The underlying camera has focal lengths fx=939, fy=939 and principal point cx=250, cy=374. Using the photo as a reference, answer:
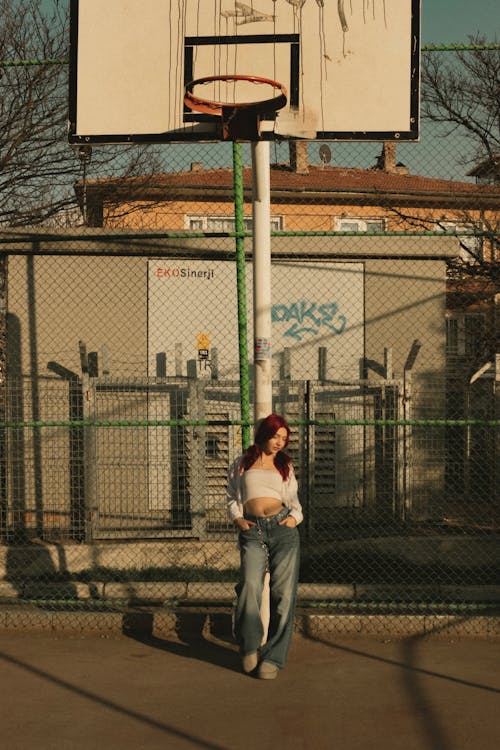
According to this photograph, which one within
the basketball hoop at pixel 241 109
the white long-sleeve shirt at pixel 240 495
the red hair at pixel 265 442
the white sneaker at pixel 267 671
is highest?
the basketball hoop at pixel 241 109

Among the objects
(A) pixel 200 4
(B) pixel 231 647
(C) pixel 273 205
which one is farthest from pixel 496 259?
(B) pixel 231 647

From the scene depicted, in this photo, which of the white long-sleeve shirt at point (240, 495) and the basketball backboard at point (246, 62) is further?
the basketball backboard at point (246, 62)

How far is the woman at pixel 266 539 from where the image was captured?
5.76m

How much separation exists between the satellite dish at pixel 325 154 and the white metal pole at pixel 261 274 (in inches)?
37.8

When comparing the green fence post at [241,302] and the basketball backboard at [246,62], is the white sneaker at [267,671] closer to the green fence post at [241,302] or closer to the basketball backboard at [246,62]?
the green fence post at [241,302]

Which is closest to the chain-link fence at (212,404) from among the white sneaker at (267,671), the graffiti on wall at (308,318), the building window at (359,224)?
the graffiti on wall at (308,318)

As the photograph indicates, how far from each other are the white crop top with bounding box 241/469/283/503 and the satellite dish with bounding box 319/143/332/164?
108 inches

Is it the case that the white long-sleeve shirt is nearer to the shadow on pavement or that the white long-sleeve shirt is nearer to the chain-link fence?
the shadow on pavement

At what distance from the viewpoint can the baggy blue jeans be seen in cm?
575

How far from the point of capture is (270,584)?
5.91 metres

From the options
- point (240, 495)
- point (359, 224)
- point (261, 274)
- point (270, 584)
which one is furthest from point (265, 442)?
point (359, 224)

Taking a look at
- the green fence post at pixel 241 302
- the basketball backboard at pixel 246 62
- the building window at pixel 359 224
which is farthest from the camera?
the building window at pixel 359 224

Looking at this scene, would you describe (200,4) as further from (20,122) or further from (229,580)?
(20,122)

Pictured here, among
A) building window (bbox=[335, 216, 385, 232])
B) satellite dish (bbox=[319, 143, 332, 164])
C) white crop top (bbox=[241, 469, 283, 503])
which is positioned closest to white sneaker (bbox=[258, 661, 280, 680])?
white crop top (bbox=[241, 469, 283, 503])
